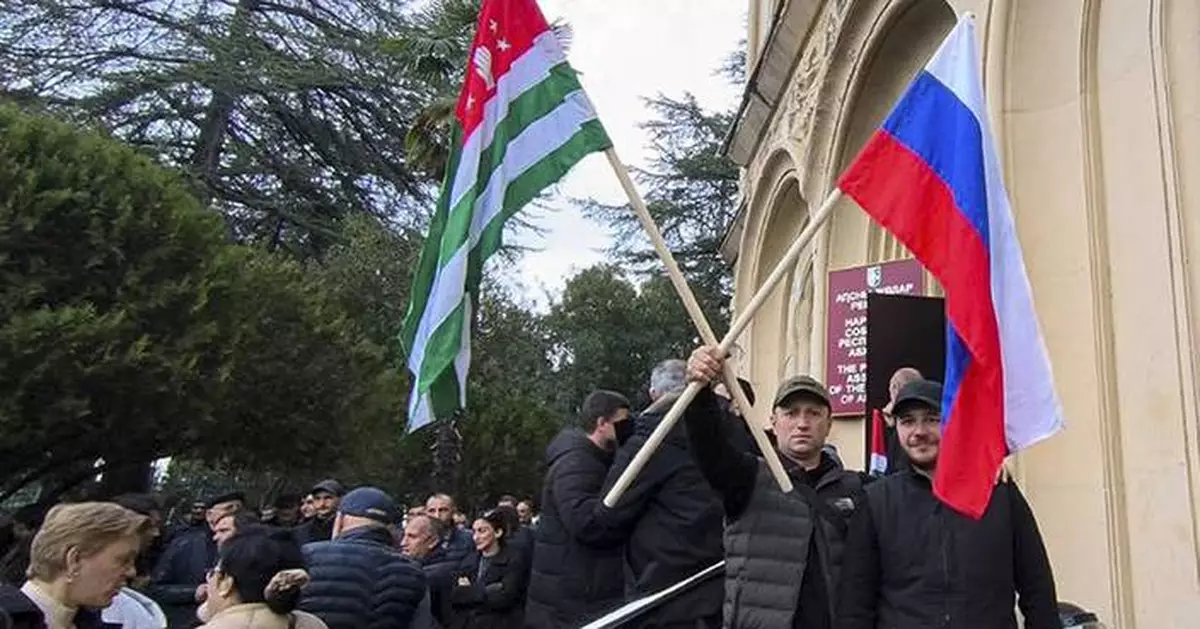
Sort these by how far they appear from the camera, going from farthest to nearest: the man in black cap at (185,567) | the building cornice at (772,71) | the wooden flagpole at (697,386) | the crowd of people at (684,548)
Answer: the building cornice at (772,71)
the man in black cap at (185,567)
the wooden flagpole at (697,386)
the crowd of people at (684,548)

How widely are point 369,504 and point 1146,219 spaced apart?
17.2ft

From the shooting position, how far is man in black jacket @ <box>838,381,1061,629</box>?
139 inches

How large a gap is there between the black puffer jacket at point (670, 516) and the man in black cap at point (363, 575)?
3.38ft

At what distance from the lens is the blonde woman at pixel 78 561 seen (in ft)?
10.4

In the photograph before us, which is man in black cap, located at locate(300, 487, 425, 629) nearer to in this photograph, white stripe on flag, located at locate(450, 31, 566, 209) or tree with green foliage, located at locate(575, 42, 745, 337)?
white stripe on flag, located at locate(450, 31, 566, 209)

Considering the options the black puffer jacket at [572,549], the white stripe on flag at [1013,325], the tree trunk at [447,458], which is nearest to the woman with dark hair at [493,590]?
the black puffer jacket at [572,549]

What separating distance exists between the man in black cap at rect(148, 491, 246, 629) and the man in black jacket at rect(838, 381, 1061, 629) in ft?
16.7

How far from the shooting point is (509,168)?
181 inches

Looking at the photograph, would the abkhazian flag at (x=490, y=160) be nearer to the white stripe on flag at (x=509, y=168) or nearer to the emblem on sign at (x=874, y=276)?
the white stripe on flag at (x=509, y=168)

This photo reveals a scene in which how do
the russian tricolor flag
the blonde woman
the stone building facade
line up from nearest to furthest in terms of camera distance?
the blonde woman, the russian tricolor flag, the stone building facade

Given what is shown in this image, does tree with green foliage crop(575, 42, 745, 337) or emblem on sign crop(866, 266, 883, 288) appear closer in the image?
emblem on sign crop(866, 266, 883, 288)

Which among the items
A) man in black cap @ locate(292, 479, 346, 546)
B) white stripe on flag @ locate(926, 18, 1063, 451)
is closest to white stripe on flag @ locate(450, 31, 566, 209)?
white stripe on flag @ locate(926, 18, 1063, 451)

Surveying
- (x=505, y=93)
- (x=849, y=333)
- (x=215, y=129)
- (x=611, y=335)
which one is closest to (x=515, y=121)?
(x=505, y=93)

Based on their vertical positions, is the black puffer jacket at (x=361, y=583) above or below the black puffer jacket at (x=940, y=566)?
below
